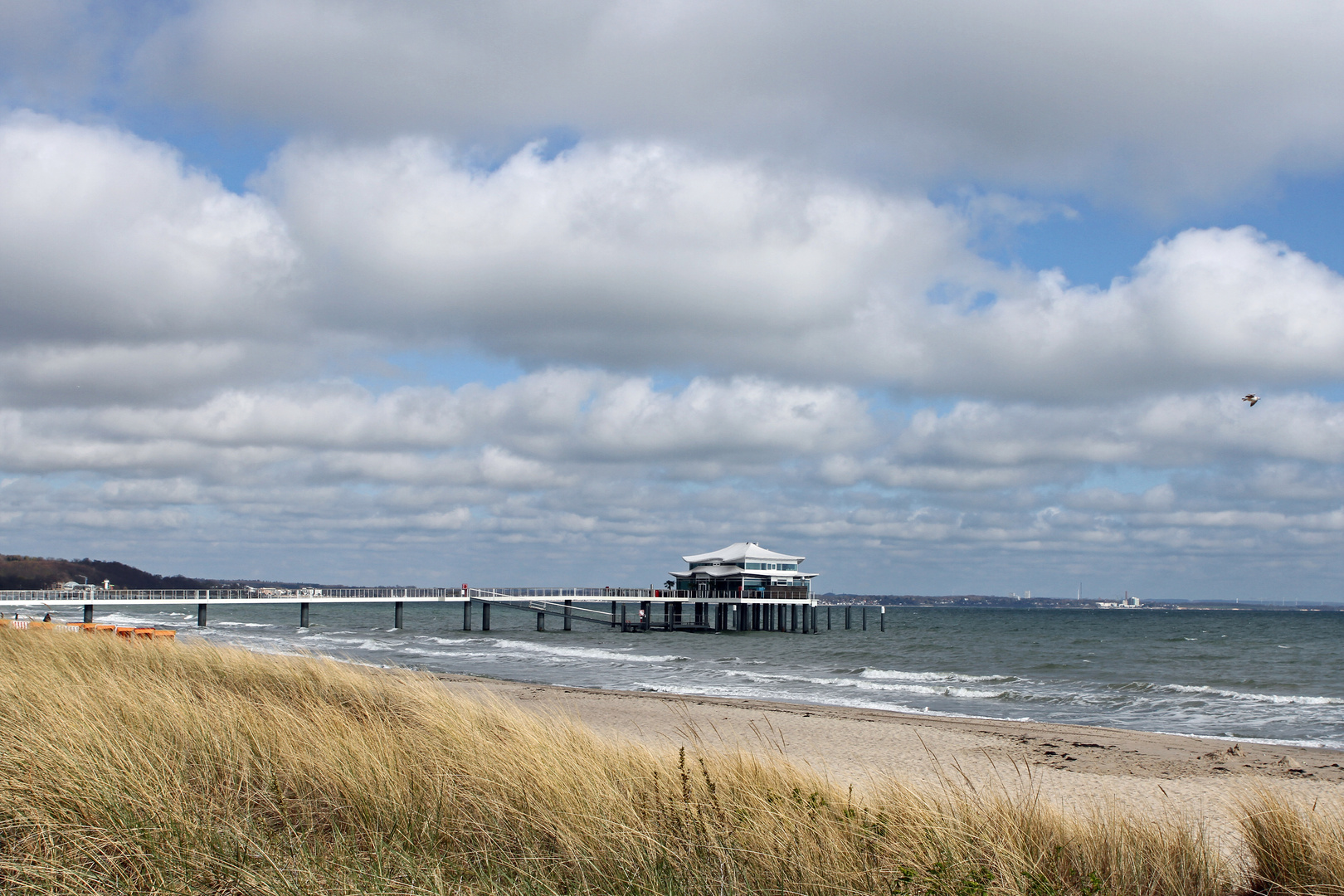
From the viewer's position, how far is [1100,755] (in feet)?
52.4

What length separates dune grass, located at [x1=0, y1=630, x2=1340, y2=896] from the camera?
15.5 ft

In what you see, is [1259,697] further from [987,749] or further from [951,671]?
[987,749]

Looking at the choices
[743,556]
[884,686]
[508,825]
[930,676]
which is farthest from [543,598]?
[508,825]

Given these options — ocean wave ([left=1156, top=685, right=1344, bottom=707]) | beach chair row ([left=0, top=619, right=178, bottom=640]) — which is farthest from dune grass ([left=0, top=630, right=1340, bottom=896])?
A: ocean wave ([left=1156, top=685, right=1344, bottom=707])

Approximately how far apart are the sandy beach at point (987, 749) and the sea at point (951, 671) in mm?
2806

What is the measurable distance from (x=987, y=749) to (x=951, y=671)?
958 inches

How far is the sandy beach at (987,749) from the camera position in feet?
39.5

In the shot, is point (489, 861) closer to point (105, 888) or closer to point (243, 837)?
point (243, 837)

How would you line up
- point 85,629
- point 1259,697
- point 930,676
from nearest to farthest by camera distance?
1. point 85,629
2. point 1259,697
3. point 930,676

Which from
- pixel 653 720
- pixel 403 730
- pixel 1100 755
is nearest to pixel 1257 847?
pixel 403 730

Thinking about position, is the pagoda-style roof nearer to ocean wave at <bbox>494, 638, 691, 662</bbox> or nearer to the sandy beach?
ocean wave at <bbox>494, 638, 691, 662</bbox>

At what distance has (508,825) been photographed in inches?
227

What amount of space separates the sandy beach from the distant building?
46795mm

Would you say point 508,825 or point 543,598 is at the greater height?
point 508,825
